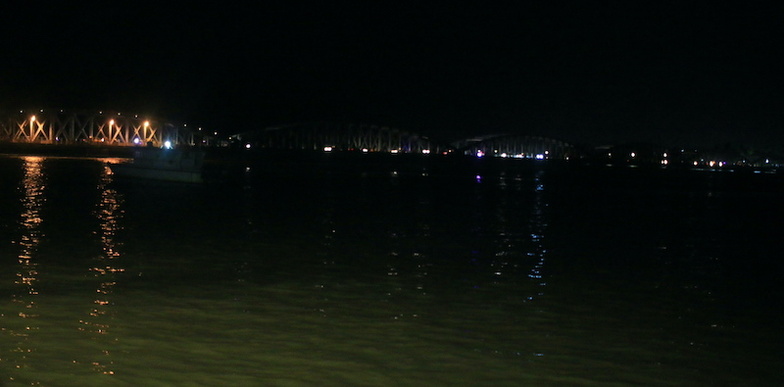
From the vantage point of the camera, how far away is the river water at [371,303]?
671cm

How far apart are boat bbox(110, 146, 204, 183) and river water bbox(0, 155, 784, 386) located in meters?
17.0

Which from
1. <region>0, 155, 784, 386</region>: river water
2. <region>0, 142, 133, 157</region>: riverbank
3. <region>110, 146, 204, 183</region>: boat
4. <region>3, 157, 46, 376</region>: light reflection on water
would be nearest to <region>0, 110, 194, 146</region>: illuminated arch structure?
<region>0, 142, 133, 157</region>: riverbank

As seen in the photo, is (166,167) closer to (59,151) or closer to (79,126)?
(59,151)

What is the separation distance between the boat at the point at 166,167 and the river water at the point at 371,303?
1698 centimetres

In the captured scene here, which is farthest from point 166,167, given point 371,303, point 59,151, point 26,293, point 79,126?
point 79,126

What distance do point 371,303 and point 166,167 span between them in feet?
101

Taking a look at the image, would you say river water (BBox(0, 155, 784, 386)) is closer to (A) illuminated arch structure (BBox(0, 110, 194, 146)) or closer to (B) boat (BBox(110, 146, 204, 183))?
(B) boat (BBox(110, 146, 204, 183))

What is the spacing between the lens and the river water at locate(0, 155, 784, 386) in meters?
6.71

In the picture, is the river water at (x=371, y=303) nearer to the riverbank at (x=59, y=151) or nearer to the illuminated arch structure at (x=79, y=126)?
the riverbank at (x=59, y=151)

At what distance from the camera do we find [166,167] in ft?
125

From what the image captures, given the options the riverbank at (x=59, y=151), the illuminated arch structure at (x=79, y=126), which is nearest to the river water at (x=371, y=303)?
the riverbank at (x=59, y=151)

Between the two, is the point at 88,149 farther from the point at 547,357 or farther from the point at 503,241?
the point at 547,357

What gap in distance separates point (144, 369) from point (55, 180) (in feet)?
91.0

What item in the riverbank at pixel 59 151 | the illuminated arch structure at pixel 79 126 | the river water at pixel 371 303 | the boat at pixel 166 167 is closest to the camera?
the river water at pixel 371 303
